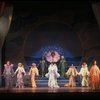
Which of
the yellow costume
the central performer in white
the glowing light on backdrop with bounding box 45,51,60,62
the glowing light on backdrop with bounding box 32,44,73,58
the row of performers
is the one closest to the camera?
the row of performers

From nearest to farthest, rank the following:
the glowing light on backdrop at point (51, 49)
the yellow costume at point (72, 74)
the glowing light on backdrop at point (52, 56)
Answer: the yellow costume at point (72, 74)
the glowing light on backdrop at point (52, 56)
the glowing light on backdrop at point (51, 49)

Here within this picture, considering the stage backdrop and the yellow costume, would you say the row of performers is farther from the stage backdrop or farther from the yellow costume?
the stage backdrop

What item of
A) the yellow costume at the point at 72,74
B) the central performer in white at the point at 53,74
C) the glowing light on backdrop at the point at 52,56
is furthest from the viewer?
the glowing light on backdrop at the point at 52,56

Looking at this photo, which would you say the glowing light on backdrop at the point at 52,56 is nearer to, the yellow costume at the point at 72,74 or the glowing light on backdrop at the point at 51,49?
the glowing light on backdrop at the point at 51,49

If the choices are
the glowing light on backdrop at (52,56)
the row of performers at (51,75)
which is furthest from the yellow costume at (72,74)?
the glowing light on backdrop at (52,56)

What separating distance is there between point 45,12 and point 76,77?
3601 millimetres

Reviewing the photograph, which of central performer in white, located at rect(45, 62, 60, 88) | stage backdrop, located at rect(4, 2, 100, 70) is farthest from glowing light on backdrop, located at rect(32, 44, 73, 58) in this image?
central performer in white, located at rect(45, 62, 60, 88)

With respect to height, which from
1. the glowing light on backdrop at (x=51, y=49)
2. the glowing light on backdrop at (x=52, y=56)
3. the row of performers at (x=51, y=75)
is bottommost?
the row of performers at (x=51, y=75)

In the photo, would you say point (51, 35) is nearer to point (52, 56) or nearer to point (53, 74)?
point (52, 56)

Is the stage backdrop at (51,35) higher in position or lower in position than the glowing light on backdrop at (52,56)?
higher

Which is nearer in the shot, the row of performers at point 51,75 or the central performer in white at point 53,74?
the row of performers at point 51,75

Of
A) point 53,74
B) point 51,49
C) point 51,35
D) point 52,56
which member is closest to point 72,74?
point 53,74

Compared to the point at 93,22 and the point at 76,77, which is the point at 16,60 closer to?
the point at 76,77

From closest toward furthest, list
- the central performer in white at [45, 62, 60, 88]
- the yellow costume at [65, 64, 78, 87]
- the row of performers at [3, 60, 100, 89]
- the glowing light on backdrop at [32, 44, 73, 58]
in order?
the row of performers at [3, 60, 100, 89] → the central performer in white at [45, 62, 60, 88] → the yellow costume at [65, 64, 78, 87] → the glowing light on backdrop at [32, 44, 73, 58]
